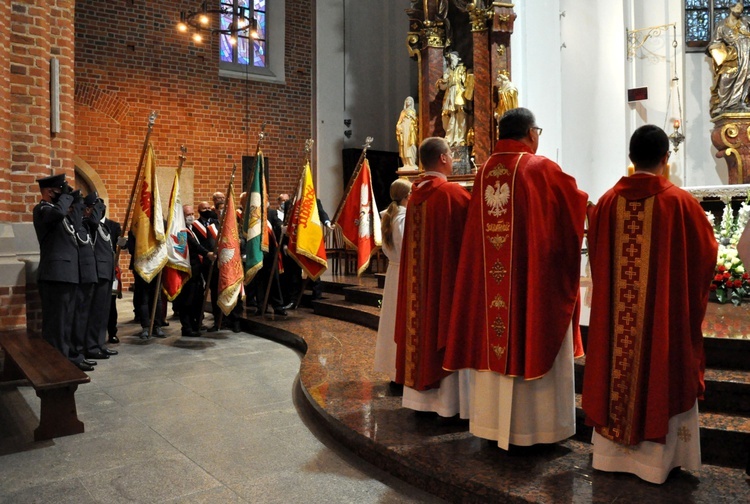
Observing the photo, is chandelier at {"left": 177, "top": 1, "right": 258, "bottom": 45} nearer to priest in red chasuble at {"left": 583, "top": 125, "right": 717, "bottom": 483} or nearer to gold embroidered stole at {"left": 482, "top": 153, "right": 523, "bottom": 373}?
gold embroidered stole at {"left": 482, "top": 153, "right": 523, "bottom": 373}

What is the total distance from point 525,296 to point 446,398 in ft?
2.90

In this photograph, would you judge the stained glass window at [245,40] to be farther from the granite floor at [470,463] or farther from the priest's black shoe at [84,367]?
the granite floor at [470,463]

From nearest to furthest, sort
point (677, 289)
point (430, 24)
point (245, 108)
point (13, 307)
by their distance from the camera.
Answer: point (677, 289) < point (13, 307) < point (430, 24) < point (245, 108)

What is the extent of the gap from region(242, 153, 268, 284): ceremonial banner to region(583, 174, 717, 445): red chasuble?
5568 millimetres

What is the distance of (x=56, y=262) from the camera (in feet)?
18.0

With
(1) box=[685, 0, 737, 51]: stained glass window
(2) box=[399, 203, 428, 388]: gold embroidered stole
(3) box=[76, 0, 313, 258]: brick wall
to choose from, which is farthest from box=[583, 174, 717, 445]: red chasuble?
(3) box=[76, 0, 313, 258]: brick wall

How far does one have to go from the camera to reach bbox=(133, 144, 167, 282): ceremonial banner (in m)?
7.14

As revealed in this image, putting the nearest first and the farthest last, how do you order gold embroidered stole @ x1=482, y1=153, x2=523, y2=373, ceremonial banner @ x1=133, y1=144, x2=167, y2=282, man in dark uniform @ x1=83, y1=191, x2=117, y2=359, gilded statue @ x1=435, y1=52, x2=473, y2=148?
gold embroidered stole @ x1=482, y1=153, x2=523, y2=373 < man in dark uniform @ x1=83, y1=191, x2=117, y2=359 < ceremonial banner @ x1=133, y1=144, x2=167, y2=282 < gilded statue @ x1=435, y1=52, x2=473, y2=148

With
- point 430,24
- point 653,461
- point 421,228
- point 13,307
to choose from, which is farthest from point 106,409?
point 430,24

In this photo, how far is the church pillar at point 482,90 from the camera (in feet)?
31.3

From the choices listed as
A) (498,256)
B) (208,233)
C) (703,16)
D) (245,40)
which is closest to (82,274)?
(208,233)

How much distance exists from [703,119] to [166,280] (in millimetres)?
9089

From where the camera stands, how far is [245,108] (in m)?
13.8

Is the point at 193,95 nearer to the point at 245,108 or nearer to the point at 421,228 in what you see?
the point at 245,108
